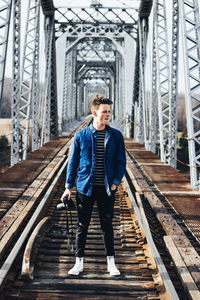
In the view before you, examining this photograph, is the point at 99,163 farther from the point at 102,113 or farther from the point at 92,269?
the point at 92,269

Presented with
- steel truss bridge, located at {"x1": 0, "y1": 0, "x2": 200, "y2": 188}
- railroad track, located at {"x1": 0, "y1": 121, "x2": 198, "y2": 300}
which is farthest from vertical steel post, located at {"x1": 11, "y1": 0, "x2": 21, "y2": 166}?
railroad track, located at {"x1": 0, "y1": 121, "x2": 198, "y2": 300}

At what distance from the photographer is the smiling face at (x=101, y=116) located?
9.87ft

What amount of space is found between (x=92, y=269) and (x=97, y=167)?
1291mm

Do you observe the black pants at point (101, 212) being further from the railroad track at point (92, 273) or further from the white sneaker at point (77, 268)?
the railroad track at point (92, 273)

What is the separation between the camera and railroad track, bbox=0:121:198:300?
9.43 feet

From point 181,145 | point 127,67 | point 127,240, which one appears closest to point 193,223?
point 127,240

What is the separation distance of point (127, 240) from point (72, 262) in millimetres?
967

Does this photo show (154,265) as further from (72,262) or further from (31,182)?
(31,182)

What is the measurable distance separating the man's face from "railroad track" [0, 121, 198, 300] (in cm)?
172

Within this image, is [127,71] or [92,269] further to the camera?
[127,71]

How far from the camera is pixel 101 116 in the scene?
119 inches

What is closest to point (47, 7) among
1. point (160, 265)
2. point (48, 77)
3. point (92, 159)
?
point (48, 77)

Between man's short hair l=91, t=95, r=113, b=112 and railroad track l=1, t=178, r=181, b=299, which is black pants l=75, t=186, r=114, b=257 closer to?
railroad track l=1, t=178, r=181, b=299

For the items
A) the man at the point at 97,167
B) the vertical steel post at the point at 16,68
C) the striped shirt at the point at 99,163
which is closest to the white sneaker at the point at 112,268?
the man at the point at 97,167
